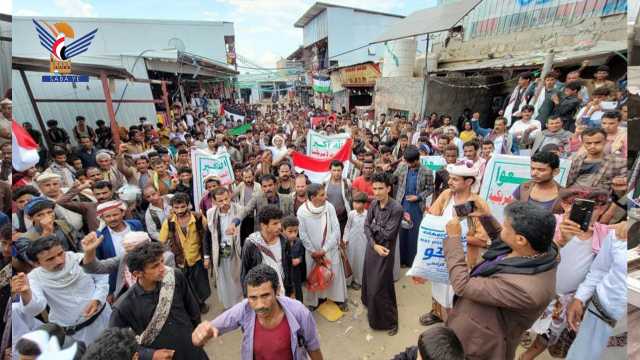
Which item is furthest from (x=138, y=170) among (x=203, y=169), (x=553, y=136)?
(x=553, y=136)

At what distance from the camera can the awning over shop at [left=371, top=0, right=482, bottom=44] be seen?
8688 mm

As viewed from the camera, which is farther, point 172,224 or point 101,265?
point 172,224

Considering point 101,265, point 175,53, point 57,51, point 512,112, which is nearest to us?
point 101,265

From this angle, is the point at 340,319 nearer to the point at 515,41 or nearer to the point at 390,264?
the point at 390,264

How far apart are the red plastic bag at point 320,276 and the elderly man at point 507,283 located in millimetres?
1902

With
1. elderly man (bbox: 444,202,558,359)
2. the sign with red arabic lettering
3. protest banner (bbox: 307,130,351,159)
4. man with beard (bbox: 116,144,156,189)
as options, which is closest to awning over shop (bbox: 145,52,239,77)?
the sign with red arabic lettering

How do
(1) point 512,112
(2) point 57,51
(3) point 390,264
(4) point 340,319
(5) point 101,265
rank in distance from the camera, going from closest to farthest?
(5) point 101,265
(3) point 390,264
(4) point 340,319
(2) point 57,51
(1) point 512,112

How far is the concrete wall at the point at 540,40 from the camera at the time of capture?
25.3 ft

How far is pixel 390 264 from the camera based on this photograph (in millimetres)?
3469

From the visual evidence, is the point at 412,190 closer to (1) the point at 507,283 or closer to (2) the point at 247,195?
(2) the point at 247,195

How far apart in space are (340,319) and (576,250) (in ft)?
8.12

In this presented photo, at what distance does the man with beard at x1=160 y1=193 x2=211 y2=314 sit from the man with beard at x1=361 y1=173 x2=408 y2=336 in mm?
1821

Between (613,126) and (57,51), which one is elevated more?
(57,51)

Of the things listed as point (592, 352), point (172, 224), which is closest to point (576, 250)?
point (592, 352)
